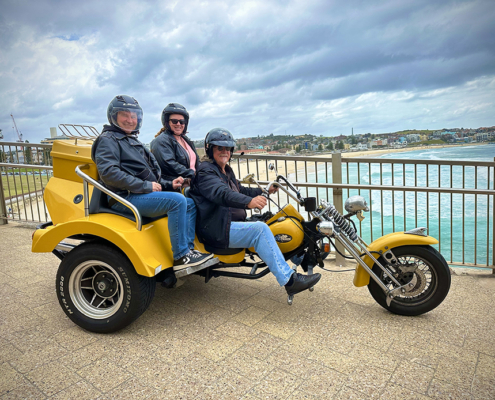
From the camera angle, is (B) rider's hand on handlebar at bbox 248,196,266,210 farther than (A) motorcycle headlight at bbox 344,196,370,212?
No

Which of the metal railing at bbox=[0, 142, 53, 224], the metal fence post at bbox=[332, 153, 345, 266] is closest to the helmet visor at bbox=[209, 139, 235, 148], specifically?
the metal fence post at bbox=[332, 153, 345, 266]

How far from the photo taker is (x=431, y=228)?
18062 millimetres

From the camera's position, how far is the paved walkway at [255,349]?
2312 mm

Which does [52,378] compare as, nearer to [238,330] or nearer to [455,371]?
[238,330]

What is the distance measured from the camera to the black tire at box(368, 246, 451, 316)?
3.02 meters

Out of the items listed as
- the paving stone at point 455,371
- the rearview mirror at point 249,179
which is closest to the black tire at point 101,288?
the rearview mirror at point 249,179

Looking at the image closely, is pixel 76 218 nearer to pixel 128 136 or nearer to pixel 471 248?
pixel 128 136

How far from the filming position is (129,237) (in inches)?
111

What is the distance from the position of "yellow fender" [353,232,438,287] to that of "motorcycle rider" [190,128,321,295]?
1.24ft

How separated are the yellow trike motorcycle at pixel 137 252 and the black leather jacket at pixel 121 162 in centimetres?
12

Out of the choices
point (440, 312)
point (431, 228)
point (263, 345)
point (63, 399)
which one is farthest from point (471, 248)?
point (63, 399)

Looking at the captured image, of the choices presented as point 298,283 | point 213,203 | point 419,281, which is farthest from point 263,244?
point 419,281

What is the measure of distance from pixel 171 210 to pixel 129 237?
0.37 meters

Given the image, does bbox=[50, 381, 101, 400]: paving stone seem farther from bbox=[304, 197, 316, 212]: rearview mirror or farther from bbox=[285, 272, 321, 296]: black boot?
bbox=[304, 197, 316, 212]: rearview mirror
